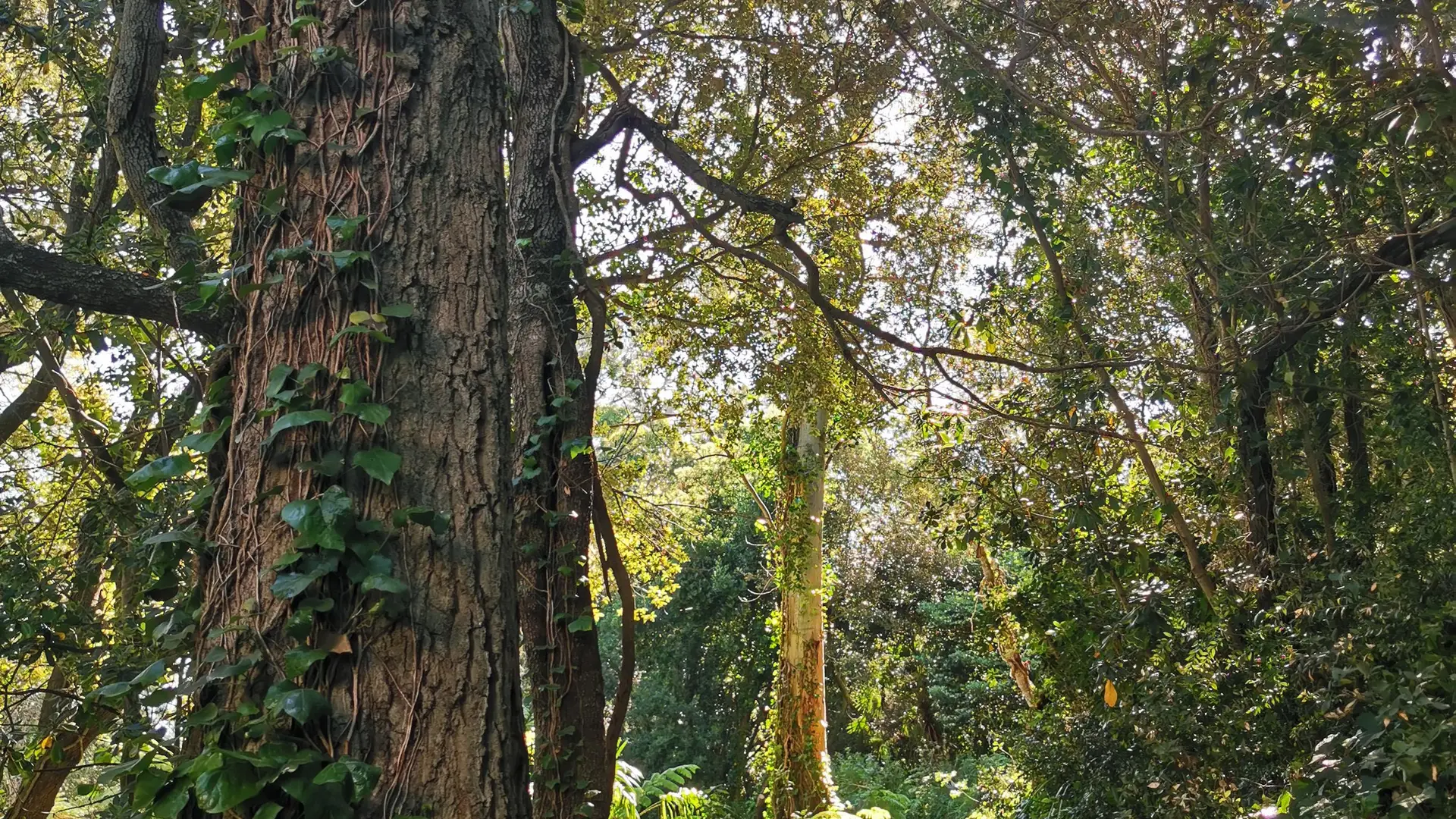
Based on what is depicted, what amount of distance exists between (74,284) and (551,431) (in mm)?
1601

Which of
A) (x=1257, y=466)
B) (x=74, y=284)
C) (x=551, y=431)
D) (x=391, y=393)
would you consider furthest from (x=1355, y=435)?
(x=74, y=284)

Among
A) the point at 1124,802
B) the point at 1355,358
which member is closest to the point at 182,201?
the point at 1355,358

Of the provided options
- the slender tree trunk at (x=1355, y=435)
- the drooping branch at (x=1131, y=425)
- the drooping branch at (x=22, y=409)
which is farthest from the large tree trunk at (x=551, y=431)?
the drooping branch at (x=22, y=409)

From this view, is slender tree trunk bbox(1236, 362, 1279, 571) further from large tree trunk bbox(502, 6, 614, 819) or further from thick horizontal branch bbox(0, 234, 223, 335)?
thick horizontal branch bbox(0, 234, 223, 335)

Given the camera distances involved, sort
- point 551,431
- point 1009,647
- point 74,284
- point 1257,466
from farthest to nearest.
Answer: point 1009,647, point 1257,466, point 551,431, point 74,284

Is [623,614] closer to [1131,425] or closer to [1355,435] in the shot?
[1131,425]

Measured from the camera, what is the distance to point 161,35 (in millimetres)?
3092

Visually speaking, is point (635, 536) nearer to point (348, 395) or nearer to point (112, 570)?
point (112, 570)

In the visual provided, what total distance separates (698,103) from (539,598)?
3.69 metres

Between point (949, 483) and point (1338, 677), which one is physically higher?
point (949, 483)

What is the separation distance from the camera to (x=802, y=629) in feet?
29.4

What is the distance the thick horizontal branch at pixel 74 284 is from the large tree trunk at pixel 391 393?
2.86 ft

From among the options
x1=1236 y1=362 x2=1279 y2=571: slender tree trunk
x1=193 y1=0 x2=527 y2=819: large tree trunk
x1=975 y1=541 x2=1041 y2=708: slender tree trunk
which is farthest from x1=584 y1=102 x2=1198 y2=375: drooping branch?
x1=975 y1=541 x2=1041 y2=708: slender tree trunk

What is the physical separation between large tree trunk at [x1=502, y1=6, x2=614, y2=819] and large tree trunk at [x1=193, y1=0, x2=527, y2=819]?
182 cm
